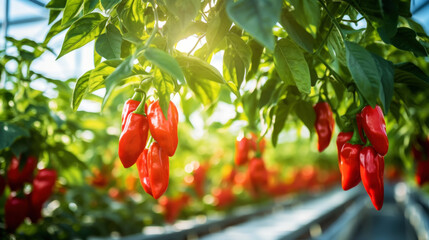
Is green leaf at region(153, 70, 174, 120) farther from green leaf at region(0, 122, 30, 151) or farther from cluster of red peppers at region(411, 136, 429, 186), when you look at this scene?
cluster of red peppers at region(411, 136, 429, 186)

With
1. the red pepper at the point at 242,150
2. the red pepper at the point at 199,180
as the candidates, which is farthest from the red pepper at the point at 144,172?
the red pepper at the point at 199,180

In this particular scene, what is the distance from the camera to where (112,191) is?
199 centimetres

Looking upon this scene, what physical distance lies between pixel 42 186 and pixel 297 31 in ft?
2.84

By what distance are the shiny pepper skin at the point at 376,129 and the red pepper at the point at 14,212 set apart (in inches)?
36.7

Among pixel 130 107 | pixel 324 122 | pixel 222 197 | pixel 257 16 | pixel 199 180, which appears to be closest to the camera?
pixel 257 16

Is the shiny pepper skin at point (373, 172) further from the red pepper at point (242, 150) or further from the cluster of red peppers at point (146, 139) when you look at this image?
the red pepper at point (242, 150)

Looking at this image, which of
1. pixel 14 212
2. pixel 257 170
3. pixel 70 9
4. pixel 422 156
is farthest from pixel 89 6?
pixel 257 170

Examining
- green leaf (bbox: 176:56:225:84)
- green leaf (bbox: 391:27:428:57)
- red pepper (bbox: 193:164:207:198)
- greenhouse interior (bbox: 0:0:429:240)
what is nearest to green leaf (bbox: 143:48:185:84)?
greenhouse interior (bbox: 0:0:429:240)

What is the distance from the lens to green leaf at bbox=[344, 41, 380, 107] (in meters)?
0.39

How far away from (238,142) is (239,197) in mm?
2715

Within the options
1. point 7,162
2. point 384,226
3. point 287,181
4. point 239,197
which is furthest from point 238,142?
point 384,226

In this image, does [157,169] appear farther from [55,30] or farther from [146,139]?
[55,30]

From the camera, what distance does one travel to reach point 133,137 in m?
0.49

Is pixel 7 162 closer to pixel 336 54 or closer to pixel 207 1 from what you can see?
pixel 207 1
